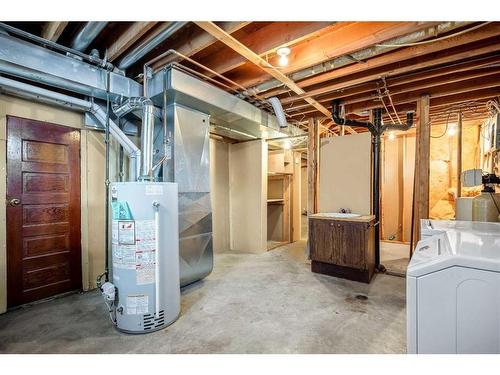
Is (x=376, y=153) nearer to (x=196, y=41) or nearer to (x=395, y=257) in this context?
(x=395, y=257)

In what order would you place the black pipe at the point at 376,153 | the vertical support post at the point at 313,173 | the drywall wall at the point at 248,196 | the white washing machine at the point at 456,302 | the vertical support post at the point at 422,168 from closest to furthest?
the white washing machine at the point at 456,302
the vertical support post at the point at 422,168
the black pipe at the point at 376,153
the vertical support post at the point at 313,173
the drywall wall at the point at 248,196

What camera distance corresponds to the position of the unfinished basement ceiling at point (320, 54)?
1.91 meters

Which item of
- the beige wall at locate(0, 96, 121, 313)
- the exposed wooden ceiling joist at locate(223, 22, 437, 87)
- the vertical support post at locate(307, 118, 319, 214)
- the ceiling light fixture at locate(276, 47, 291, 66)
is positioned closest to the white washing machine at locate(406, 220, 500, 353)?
the exposed wooden ceiling joist at locate(223, 22, 437, 87)

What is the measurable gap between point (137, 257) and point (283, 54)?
2.07 metres

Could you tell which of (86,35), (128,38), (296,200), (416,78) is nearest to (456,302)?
(416,78)

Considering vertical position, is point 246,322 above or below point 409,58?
below

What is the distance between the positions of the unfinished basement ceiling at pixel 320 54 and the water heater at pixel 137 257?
1220 millimetres

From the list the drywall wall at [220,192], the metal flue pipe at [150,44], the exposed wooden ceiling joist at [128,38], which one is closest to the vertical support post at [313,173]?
the drywall wall at [220,192]

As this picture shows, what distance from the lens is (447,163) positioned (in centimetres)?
512

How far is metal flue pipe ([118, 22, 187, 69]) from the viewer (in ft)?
6.03

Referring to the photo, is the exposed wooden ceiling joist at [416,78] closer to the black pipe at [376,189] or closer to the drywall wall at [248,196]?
the black pipe at [376,189]

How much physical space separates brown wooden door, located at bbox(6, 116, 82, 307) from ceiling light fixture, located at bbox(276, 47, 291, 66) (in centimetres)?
226

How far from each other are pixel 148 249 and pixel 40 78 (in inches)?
64.7
